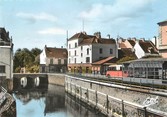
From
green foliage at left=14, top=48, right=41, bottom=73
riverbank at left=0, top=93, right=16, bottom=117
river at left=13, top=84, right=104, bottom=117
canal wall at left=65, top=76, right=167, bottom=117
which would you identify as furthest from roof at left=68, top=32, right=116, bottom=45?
riverbank at left=0, top=93, right=16, bottom=117

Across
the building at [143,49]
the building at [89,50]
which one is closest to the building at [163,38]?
the building at [89,50]

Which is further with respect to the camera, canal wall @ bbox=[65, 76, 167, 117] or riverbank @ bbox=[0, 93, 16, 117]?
riverbank @ bbox=[0, 93, 16, 117]

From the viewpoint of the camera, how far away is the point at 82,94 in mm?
50375

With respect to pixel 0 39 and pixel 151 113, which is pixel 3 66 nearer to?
pixel 0 39

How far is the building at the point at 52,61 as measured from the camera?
9869cm

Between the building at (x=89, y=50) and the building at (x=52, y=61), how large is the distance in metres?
11.6

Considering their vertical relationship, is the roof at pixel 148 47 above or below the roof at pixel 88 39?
below

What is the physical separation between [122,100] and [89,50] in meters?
48.5

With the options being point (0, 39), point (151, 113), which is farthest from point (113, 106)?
point (0, 39)

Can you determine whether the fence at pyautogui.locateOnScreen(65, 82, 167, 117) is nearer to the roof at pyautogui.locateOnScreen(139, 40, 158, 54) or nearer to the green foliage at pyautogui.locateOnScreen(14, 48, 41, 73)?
the roof at pyautogui.locateOnScreen(139, 40, 158, 54)

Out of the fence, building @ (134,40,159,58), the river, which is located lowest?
the river

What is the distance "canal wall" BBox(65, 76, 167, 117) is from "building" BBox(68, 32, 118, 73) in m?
28.0

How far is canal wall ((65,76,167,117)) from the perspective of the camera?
82.2 ft

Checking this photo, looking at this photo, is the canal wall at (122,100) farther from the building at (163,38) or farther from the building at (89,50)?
the building at (89,50)
